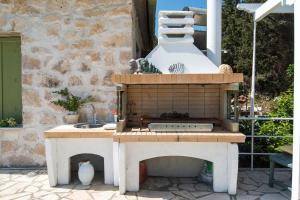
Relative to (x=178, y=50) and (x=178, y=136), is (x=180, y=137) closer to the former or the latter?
(x=178, y=136)

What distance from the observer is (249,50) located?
16.6 m

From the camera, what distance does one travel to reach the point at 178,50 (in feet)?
13.6

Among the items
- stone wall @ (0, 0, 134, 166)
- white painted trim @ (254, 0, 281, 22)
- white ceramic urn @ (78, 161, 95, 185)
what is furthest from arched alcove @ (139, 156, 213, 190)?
white painted trim @ (254, 0, 281, 22)

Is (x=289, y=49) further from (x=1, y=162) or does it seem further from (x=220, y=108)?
(x=1, y=162)

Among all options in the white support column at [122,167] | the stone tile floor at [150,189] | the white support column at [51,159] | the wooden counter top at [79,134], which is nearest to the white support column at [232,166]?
the stone tile floor at [150,189]

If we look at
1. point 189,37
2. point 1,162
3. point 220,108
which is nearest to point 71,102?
point 1,162

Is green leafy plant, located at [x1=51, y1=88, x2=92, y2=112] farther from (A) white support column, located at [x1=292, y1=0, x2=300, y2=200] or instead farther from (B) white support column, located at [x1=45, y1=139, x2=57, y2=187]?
(A) white support column, located at [x1=292, y1=0, x2=300, y2=200]

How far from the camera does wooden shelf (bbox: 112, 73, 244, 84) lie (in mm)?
3639

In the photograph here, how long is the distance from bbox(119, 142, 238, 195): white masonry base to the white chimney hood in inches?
43.5

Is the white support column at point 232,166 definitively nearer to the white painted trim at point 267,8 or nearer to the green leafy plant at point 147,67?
the green leafy plant at point 147,67

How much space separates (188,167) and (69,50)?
2862 mm

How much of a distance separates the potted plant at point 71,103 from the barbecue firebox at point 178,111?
83cm

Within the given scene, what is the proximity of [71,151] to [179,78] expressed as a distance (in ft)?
6.20

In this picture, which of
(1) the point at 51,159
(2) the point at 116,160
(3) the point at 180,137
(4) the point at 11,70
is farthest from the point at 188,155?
(4) the point at 11,70
